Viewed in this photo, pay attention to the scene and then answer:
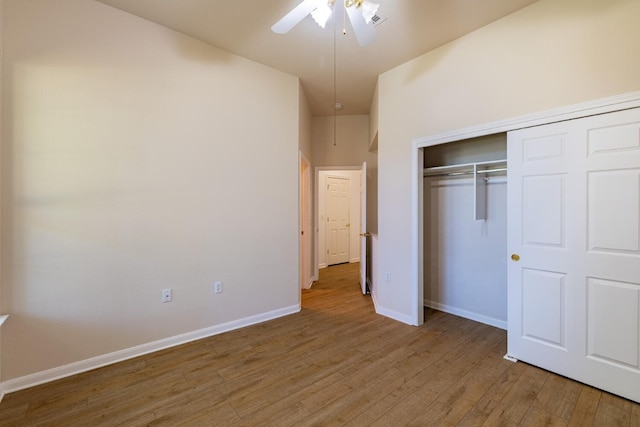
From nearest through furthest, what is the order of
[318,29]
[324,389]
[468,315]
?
[324,389]
[318,29]
[468,315]

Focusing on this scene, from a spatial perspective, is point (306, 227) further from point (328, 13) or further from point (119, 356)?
point (328, 13)

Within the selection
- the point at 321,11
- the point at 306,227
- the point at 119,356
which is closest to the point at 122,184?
the point at 119,356

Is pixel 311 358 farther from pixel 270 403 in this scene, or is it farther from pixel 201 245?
pixel 201 245

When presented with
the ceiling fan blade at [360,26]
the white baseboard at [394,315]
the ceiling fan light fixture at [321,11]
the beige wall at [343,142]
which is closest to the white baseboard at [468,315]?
the white baseboard at [394,315]

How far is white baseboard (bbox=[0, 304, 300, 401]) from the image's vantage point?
1961mm

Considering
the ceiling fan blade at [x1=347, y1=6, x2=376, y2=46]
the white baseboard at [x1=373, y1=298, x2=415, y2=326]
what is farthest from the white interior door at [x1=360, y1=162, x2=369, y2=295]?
the ceiling fan blade at [x1=347, y1=6, x2=376, y2=46]

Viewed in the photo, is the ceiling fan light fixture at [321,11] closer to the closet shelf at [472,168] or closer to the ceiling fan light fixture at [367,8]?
the ceiling fan light fixture at [367,8]

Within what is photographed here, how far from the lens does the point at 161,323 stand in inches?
99.3

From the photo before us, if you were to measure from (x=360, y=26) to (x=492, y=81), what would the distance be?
1.45 m

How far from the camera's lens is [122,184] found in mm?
2314

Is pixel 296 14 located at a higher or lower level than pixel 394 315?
higher

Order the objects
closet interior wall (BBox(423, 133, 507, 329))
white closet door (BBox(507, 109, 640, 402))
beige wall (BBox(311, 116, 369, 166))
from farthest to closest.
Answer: beige wall (BBox(311, 116, 369, 166)) < closet interior wall (BBox(423, 133, 507, 329)) < white closet door (BBox(507, 109, 640, 402))

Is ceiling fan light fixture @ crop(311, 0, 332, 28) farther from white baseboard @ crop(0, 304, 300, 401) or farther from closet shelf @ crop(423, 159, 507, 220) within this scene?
white baseboard @ crop(0, 304, 300, 401)

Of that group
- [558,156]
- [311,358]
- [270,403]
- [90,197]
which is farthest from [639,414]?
[90,197]
